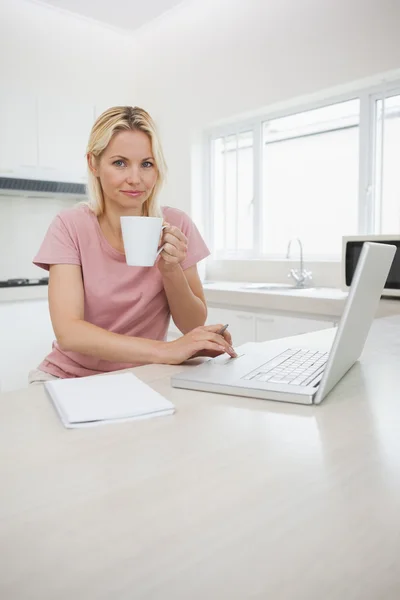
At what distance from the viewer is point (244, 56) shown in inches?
135

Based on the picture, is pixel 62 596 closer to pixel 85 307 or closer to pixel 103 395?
pixel 103 395

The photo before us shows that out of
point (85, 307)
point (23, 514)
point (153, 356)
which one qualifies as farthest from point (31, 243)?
point (23, 514)

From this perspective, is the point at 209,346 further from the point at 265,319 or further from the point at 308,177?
the point at 308,177

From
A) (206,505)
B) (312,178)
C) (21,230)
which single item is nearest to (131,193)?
(206,505)

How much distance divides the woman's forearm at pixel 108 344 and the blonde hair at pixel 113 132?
0.43 meters

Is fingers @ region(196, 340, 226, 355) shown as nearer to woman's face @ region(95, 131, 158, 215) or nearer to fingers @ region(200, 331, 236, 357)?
fingers @ region(200, 331, 236, 357)

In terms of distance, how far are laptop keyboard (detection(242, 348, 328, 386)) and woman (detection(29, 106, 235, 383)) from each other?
0.18m

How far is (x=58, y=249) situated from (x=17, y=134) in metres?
2.57

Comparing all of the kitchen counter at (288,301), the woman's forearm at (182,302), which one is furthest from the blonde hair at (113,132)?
the kitchen counter at (288,301)

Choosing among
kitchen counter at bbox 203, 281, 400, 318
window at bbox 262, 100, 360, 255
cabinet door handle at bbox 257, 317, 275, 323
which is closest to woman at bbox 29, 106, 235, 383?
kitchen counter at bbox 203, 281, 400, 318

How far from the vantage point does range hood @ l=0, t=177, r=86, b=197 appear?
11.5 ft

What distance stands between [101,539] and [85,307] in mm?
1011

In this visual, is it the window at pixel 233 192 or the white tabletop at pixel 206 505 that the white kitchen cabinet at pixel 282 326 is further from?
the white tabletop at pixel 206 505

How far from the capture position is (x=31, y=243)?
12.9ft
